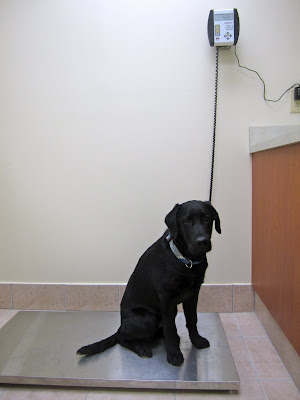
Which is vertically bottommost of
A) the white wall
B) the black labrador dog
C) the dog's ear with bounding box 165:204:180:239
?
the black labrador dog

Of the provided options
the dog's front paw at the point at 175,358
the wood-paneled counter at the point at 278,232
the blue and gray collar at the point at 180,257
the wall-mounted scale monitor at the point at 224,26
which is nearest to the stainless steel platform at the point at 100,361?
the dog's front paw at the point at 175,358

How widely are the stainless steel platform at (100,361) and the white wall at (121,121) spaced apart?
0.37 metres

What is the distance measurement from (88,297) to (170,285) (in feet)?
2.81

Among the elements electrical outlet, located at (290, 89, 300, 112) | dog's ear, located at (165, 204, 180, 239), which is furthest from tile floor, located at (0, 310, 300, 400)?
electrical outlet, located at (290, 89, 300, 112)

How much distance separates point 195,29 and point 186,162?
2.35 ft

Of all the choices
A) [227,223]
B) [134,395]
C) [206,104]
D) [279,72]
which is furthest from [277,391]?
[279,72]

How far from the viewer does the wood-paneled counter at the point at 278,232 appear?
55.6 inches

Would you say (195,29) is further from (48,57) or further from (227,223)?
(227,223)

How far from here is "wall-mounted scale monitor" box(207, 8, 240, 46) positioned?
6.33ft

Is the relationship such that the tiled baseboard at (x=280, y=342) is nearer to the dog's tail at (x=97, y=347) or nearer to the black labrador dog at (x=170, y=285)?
the black labrador dog at (x=170, y=285)

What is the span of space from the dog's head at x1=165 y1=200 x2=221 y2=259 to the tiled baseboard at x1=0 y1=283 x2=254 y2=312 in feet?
2.43

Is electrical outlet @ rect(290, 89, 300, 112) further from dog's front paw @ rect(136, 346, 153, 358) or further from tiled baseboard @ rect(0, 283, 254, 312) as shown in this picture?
dog's front paw @ rect(136, 346, 153, 358)

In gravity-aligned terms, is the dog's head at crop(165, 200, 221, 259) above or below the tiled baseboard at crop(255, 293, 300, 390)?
above

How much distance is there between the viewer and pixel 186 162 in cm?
210
